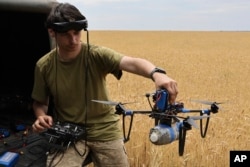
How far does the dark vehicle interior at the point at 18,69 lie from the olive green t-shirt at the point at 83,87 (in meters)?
0.98

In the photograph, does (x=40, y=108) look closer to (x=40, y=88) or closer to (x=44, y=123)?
(x=40, y=88)

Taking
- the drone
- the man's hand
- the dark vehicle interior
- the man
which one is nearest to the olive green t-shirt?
the man

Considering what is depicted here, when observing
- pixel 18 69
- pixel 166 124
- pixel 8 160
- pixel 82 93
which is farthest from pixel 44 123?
pixel 18 69

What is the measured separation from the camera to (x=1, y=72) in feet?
17.1

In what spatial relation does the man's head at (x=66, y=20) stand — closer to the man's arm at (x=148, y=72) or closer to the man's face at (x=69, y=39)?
the man's face at (x=69, y=39)

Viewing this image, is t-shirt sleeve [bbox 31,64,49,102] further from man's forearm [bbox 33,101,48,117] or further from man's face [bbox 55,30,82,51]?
man's face [bbox 55,30,82,51]

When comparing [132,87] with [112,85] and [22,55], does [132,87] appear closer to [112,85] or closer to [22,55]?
[112,85]

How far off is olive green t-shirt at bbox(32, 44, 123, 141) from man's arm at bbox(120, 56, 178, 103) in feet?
0.52

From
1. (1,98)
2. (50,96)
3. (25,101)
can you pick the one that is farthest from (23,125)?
(50,96)

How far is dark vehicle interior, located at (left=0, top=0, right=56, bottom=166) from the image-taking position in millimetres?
4375

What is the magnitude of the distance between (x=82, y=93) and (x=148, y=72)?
65 cm

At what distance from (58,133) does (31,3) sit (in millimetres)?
1187

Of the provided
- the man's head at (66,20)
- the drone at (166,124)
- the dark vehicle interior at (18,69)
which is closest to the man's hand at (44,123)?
the man's head at (66,20)

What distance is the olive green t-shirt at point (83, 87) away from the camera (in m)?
3.09
